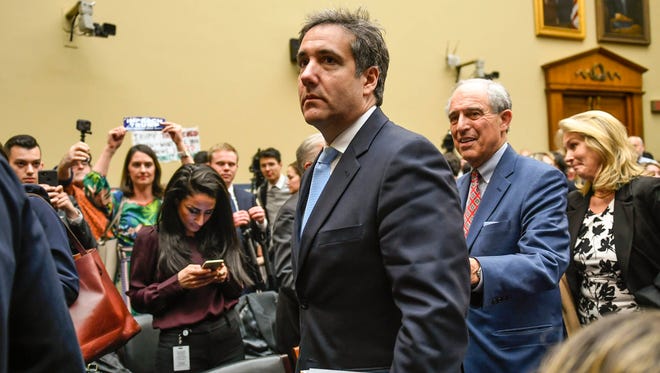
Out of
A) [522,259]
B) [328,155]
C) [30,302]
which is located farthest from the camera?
[522,259]

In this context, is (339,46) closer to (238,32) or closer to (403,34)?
(238,32)

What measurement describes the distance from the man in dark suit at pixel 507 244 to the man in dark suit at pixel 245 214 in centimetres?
153

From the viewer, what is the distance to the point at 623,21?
10867 mm

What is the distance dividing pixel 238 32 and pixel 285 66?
0.72m

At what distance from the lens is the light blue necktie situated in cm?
175

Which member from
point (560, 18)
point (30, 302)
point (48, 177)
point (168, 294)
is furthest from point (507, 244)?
point (560, 18)

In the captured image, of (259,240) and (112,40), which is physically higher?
(112,40)

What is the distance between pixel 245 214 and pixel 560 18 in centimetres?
793

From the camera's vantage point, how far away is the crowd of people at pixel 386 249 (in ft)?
3.54

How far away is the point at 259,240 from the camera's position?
14.2 feet

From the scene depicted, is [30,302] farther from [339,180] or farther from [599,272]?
[599,272]

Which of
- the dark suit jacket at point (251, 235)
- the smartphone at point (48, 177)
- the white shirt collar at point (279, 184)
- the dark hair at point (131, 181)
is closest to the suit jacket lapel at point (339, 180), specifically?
the dark suit jacket at point (251, 235)

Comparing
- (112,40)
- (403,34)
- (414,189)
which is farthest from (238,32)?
(414,189)

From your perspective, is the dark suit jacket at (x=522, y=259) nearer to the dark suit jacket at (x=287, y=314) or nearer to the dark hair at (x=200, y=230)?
the dark suit jacket at (x=287, y=314)
